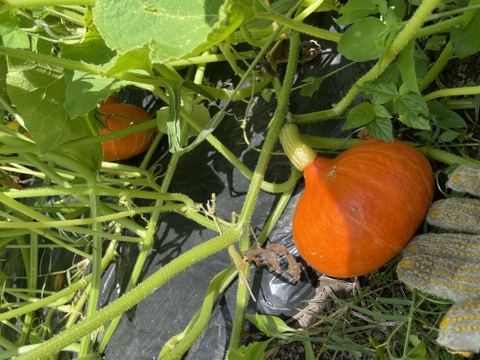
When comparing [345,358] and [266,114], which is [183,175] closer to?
[266,114]

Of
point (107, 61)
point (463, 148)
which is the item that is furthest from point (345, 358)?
point (107, 61)

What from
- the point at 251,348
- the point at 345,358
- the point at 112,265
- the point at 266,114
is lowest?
the point at 112,265

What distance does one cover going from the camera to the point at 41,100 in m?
1.17

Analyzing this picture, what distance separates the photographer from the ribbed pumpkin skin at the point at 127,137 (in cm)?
163

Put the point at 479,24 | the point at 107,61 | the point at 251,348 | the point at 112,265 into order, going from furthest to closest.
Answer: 1. the point at 112,265
2. the point at 107,61
3. the point at 251,348
4. the point at 479,24

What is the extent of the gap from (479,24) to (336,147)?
40 centimetres

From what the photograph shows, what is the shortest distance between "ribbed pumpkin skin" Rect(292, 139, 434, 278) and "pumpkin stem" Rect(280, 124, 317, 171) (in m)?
0.06

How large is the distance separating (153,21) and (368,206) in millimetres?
509

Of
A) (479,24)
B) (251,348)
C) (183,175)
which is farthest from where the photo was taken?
(183,175)

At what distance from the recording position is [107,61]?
3.65 ft

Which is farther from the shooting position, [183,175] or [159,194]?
[183,175]

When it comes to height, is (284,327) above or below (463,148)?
below

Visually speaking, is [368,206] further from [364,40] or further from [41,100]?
[41,100]

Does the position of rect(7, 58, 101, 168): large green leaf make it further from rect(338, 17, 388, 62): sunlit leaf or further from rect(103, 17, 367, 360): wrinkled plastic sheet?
rect(338, 17, 388, 62): sunlit leaf
